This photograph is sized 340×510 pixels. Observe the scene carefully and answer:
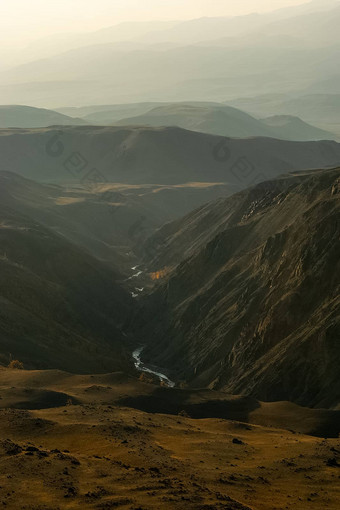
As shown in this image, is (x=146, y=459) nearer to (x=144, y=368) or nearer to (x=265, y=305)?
(x=265, y=305)

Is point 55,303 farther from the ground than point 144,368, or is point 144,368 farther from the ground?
point 55,303

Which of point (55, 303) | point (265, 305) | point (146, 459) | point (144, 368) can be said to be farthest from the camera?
point (55, 303)

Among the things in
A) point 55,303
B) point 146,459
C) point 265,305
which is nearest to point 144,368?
point 265,305

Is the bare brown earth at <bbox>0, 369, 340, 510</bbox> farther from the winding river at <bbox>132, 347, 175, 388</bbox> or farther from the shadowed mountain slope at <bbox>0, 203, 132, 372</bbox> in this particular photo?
the winding river at <bbox>132, 347, 175, 388</bbox>

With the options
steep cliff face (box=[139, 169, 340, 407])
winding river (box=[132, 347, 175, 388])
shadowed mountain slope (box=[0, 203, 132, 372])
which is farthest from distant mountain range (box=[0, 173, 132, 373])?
steep cliff face (box=[139, 169, 340, 407])

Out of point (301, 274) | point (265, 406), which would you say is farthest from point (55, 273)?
point (265, 406)

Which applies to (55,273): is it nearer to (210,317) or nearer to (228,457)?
(210,317)

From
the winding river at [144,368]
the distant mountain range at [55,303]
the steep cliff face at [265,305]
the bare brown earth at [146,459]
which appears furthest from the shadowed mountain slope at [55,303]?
the bare brown earth at [146,459]
